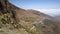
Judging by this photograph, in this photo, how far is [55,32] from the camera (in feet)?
114

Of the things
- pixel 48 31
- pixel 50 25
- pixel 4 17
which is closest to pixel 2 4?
pixel 4 17

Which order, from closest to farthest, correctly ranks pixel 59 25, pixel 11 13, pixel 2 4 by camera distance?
pixel 2 4 → pixel 11 13 → pixel 59 25

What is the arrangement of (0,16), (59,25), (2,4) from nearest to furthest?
(0,16) → (2,4) → (59,25)

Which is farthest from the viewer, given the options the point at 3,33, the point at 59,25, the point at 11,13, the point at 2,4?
the point at 59,25

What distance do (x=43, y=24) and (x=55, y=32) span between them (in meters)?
2.75

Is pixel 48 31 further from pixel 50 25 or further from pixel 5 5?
pixel 5 5

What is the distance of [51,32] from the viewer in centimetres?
3375

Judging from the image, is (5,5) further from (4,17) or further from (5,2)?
(4,17)

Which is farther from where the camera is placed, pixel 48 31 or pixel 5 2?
pixel 48 31

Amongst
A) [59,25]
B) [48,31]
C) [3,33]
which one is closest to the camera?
[3,33]

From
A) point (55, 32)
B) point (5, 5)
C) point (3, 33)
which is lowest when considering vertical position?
point (55, 32)

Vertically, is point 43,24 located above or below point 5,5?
below

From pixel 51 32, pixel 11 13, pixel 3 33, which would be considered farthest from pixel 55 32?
pixel 3 33

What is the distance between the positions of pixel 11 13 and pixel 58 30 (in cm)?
1398
